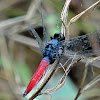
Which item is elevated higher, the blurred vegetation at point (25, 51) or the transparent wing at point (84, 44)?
the transparent wing at point (84, 44)

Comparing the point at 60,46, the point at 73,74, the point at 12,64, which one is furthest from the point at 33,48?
the point at 60,46

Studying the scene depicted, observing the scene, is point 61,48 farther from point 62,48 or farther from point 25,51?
point 25,51

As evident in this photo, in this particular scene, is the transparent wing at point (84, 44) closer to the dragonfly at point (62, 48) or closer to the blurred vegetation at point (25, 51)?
the dragonfly at point (62, 48)

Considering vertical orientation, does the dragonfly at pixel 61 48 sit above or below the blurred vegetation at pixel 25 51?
above

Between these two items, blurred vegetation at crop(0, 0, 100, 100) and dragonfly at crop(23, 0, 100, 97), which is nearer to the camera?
dragonfly at crop(23, 0, 100, 97)

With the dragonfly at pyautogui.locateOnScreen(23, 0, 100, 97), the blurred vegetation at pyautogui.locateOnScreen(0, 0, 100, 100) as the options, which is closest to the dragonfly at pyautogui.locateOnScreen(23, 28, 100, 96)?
the dragonfly at pyautogui.locateOnScreen(23, 0, 100, 97)

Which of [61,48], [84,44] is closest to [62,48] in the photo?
[61,48]

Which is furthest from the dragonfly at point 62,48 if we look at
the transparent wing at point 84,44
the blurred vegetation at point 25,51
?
the blurred vegetation at point 25,51

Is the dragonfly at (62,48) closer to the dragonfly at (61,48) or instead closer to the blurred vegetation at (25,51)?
the dragonfly at (61,48)

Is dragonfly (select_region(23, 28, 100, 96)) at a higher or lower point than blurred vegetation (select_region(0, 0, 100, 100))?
higher

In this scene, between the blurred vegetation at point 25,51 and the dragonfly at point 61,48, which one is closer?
the dragonfly at point 61,48

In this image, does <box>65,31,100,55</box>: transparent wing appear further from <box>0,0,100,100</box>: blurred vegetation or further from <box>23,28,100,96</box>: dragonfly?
<box>0,0,100,100</box>: blurred vegetation
